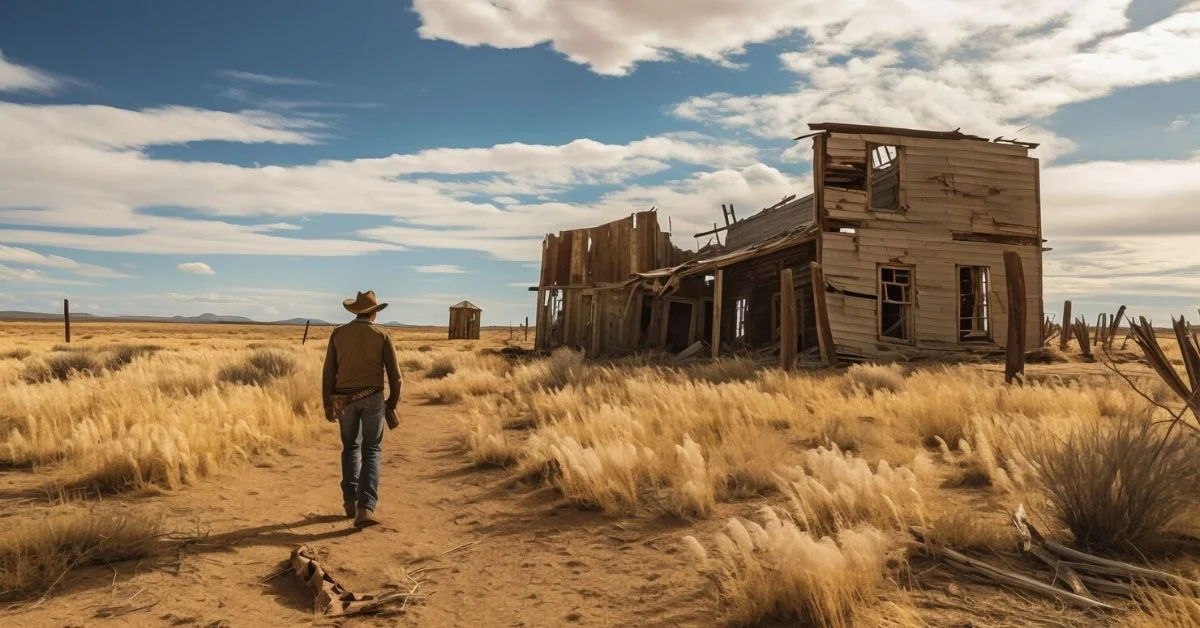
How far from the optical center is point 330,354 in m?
6.15

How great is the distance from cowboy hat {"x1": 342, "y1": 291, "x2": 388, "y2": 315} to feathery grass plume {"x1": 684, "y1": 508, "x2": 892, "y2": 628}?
370 cm

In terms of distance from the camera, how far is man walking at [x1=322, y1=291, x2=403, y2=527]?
594 cm

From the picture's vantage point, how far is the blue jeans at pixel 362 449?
5.91m

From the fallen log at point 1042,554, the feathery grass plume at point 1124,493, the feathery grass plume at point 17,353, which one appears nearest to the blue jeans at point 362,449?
the fallen log at point 1042,554

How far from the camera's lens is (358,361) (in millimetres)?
6043

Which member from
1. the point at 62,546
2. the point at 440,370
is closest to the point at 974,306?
the point at 440,370

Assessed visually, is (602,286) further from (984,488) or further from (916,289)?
(984,488)

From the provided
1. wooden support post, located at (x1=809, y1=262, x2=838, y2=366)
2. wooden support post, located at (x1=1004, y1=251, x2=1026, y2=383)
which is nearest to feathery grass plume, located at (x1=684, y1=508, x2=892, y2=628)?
wooden support post, located at (x1=1004, y1=251, x2=1026, y2=383)

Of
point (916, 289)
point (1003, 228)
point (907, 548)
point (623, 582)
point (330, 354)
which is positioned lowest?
point (623, 582)

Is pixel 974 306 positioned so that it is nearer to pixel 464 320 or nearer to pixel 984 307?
pixel 984 307

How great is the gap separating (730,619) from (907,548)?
1.37 m

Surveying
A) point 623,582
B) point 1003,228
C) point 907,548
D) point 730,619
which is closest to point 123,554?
point 623,582

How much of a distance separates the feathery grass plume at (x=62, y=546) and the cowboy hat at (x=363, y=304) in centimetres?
222

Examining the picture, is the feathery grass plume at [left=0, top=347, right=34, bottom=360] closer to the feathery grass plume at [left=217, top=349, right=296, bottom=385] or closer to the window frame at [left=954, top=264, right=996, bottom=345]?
the feathery grass plume at [left=217, top=349, right=296, bottom=385]
